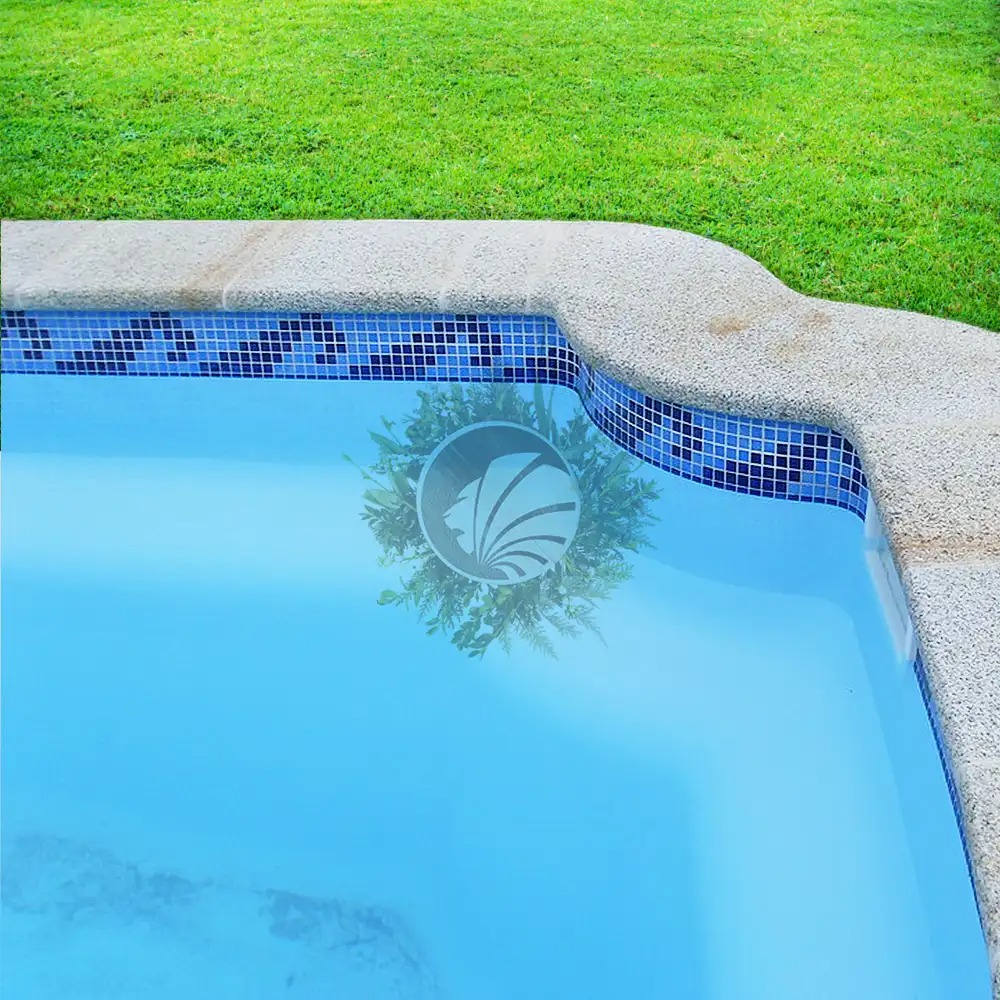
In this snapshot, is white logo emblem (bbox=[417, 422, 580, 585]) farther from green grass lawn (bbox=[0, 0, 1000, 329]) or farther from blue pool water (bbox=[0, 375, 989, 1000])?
green grass lawn (bbox=[0, 0, 1000, 329])

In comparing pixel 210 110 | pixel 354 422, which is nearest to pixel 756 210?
pixel 354 422

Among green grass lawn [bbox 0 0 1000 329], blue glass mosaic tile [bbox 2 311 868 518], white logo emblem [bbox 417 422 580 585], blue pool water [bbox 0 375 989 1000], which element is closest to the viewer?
blue pool water [bbox 0 375 989 1000]

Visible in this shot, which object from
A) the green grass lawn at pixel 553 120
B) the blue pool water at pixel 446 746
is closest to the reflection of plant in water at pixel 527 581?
the blue pool water at pixel 446 746

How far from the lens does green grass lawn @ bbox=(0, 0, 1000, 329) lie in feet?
16.9

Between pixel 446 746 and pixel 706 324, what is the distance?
161 cm

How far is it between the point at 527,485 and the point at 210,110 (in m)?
3.07

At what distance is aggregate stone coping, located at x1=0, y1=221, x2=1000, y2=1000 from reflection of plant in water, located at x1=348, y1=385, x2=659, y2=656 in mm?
→ 333

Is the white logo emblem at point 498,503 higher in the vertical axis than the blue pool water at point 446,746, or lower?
higher

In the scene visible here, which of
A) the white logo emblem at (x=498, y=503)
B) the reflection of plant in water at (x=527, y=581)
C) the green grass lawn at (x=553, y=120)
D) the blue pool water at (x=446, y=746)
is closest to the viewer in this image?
the blue pool water at (x=446, y=746)

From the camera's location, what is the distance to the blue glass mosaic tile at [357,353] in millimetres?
4167

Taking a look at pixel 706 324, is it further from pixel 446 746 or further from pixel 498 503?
pixel 446 746

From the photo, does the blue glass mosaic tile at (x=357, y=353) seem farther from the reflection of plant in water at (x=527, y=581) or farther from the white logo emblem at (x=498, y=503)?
the white logo emblem at (x=498, y=503)

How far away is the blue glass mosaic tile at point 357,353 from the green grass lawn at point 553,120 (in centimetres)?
78

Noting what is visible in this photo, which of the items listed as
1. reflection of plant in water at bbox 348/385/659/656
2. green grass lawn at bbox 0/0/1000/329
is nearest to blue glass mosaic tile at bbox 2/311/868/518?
reflection of plant in water at bbox 348/385/659/656
